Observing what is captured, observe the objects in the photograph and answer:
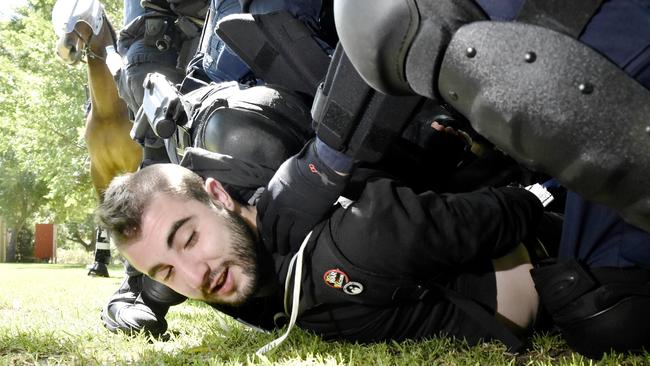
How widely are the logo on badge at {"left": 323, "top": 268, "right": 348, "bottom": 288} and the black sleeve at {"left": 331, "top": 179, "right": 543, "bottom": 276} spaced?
0.06 metres

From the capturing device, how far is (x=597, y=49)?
2.24 feet

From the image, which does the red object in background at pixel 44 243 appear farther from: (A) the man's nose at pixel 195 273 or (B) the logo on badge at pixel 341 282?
(B) the logo on badge at pixel 341 282

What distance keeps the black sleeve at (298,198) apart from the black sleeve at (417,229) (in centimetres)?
12

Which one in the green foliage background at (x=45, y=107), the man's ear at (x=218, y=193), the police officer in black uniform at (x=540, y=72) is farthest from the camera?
the green foliage background at (x=45, y=107)

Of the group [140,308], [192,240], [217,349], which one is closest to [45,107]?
[140,308]

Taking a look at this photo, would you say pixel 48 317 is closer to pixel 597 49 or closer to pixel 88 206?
pixel 597 49

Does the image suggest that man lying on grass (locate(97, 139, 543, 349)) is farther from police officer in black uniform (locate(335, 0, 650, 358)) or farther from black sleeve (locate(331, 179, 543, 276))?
police officer in black uniform (locate(335, 0, 650, 358))

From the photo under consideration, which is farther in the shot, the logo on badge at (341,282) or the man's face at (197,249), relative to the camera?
the man's face at (197,249)

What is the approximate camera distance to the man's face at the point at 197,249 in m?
1.94

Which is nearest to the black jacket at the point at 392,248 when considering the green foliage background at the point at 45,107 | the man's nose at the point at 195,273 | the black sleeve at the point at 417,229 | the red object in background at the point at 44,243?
the black sleeve at the point at 417,229

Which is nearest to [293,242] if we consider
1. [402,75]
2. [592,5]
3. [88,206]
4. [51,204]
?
[402,75]

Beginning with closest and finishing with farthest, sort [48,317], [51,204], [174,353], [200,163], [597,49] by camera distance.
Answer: [597,49] → [174,353] → [200,163] → [48,317] → [51,204]

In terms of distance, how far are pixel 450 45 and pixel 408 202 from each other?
0.83 metres

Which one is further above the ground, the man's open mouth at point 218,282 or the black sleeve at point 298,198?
the black sleeve at point 298,198
